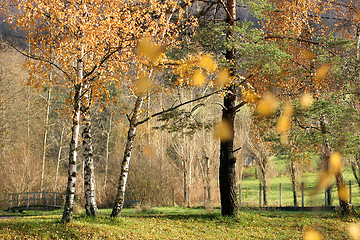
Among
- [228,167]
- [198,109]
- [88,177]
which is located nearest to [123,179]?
[88,177]

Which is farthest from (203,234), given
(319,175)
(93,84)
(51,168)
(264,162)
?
(51,168)

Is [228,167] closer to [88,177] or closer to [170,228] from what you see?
[170,228]

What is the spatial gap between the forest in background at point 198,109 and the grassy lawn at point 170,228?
6.88 feet

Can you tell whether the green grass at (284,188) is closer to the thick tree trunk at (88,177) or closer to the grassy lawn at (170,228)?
the grassy lawn at (170,228)

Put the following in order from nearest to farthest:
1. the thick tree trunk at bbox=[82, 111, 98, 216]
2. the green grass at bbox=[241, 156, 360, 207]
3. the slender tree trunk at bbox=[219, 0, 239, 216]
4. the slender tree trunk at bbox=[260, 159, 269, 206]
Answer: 1. the green grass at bbox=[241, 156, 360, 207]
2. the thick tree trunk at bbox=[82, 111, 98, 216]
3. the slender tree trunk at bbox=[219, 0, 239, 216]
4. the slender tree trunk at bbox=[260, 159, 269, 206]

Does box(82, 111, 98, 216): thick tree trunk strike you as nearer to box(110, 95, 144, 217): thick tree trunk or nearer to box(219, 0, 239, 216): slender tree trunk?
box(110, 95, 144, 217): thick tree trunk

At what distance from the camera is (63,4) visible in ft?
32.4

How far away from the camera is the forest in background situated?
36.6 ft

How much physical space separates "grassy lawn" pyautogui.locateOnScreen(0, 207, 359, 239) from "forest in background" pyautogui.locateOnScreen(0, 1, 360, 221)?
2.10 meters

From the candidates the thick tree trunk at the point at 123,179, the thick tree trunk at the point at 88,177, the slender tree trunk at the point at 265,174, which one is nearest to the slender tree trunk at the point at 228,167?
the thick tree trunk at the point at 123,179

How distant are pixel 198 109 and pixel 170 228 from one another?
12.6 m

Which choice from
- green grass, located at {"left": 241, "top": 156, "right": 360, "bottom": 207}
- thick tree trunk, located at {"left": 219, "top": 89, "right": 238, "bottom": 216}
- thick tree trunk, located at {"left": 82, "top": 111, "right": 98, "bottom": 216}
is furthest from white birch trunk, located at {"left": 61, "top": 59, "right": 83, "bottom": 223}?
thick tree trunk, located at {"left": 219, "top": 89, "right": 238, "bottom": 216}

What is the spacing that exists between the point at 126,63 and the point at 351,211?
357 inches

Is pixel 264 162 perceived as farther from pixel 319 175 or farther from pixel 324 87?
pixel 319 175
